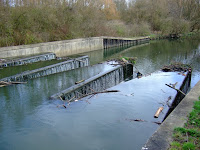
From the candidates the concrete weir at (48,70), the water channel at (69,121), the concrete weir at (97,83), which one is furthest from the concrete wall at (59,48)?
the concrete weir at (97,83)

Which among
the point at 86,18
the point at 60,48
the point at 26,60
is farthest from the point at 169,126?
the point at 86,18

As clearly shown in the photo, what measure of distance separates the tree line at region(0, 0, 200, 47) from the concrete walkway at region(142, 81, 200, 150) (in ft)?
48.6

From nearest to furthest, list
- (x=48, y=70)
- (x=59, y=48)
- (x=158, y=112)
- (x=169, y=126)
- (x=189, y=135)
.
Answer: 1. (x=189, y=135)
2. (x=169, y=126)
3. (x=158, y=112)
4. (x=48, y=70)
5. (x=59, y=48)

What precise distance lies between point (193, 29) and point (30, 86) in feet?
153

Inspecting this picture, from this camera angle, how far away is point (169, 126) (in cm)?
552

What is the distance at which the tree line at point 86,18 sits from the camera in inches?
719

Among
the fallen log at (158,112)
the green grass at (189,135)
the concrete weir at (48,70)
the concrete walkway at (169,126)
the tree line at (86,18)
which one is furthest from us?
the tree line at (86,18)

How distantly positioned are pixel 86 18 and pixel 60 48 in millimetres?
8063

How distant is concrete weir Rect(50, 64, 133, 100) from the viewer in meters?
9.08

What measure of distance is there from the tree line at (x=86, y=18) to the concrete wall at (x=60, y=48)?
3.96 ft

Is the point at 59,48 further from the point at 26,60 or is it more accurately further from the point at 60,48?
the point at 26,60

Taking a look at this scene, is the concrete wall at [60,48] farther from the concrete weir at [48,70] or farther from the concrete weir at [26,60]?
the concrete weir at [48,70]

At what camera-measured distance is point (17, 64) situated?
13859mm

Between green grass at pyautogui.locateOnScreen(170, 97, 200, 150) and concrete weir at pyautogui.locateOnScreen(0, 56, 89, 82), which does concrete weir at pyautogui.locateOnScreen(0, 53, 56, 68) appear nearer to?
concrete weir at pyautogui.locateOnScreen(0, 56, 89, 82)
